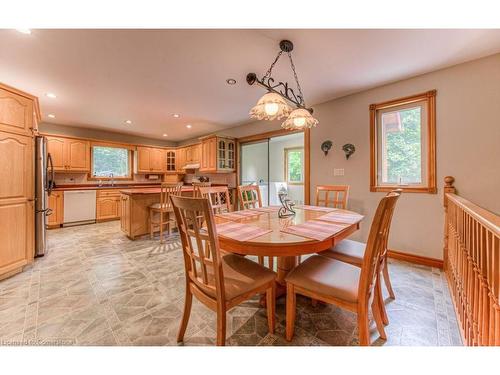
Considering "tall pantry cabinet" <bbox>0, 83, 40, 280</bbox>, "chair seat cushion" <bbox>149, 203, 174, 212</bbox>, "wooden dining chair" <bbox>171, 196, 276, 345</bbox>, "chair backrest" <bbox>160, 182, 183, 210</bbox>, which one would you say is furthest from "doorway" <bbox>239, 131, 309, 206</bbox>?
"tall pantry cabinet" <bbox>0, 83, 40, 280</bbox>

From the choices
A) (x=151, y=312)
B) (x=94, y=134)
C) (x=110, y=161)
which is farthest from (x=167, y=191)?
(x=94, y=134)

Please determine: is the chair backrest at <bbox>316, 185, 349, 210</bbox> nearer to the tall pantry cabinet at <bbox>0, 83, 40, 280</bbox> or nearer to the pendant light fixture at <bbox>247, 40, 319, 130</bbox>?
the pendant light fixture at <bbox>247, 40, 319, 130</bbox>

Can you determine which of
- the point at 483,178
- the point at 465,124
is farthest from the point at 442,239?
the point at 465,124

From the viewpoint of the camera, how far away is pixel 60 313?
1623mm

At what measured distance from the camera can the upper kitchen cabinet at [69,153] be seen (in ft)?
15.2

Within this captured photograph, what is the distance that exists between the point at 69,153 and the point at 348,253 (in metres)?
6.21

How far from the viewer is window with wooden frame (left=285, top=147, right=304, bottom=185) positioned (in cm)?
581

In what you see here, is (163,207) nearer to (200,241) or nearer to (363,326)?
(200,241)

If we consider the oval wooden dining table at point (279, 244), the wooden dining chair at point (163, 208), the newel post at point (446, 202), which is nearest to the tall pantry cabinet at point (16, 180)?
the wooden dining chair at point (163, 208)

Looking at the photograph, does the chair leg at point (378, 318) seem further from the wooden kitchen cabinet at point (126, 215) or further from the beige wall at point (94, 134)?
the beige wall at point (94, 134)

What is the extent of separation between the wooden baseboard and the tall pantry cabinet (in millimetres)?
4635

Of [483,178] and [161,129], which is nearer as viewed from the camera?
[483,178]

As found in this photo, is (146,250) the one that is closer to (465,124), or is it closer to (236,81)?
(236,81)
